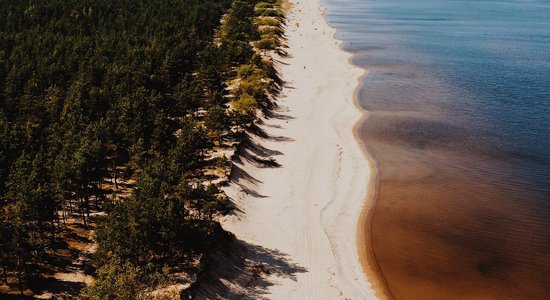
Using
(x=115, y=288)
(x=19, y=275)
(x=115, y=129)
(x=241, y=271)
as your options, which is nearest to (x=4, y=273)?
(x=19, y=275)

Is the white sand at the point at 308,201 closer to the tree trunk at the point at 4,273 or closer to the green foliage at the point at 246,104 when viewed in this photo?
the green foliage at the point at 246,104

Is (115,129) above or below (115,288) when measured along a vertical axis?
above

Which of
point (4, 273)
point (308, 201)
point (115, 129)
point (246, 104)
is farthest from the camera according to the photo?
point (246, 104)

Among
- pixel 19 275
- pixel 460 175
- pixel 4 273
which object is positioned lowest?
pixel 4 273

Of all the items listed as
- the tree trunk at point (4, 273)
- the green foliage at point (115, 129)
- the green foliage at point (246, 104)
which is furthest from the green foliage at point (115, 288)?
the green foliage at point (246, 104)

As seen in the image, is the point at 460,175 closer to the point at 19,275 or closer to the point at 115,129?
the point at 115,129

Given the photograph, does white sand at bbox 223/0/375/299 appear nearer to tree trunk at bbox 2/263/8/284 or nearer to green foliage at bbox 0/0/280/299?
green foliage at bbox 0/0/280/299
